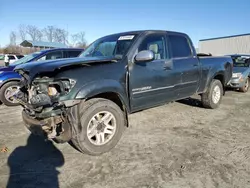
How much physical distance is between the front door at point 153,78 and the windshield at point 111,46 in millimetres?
283

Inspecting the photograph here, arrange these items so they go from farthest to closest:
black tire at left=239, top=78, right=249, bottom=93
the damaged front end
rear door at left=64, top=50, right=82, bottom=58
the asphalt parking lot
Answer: black tire at left=239, top=78, right=249, bottom=93, rear door at left=64, top=50, right=82, bottom=58, the damaged front end, the asphalt parking lot

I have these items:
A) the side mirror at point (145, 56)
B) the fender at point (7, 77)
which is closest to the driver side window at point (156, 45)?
the side mirror at point (145, 56)

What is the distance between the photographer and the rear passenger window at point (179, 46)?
180 inches

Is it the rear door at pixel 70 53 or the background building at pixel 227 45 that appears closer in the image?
the rear door at pixel 70 53

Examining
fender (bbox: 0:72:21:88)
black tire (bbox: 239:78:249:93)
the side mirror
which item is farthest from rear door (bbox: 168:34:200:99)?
fender (bbox: 0:72:21:88)

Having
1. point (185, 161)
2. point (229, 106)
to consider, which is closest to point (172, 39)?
point (185, 161)

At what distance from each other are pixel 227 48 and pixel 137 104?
3358 centimetres

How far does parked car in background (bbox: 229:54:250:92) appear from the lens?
812 cm

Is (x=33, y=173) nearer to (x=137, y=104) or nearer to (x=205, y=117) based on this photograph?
(x=137, y=104)

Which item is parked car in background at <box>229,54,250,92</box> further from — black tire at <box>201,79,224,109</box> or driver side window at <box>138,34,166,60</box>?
driver side window at <box>138,34,166,60</box>

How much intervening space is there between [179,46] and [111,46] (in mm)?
1644

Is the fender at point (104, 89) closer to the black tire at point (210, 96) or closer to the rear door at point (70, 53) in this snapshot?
the black tire at point (210, 96)

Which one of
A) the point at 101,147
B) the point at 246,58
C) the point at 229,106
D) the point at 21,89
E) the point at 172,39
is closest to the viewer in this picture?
the point at 101,147

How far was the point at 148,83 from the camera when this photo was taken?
3.90 metres
